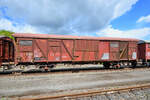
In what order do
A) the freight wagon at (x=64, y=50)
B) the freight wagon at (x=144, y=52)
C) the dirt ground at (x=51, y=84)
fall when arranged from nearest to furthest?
the dirt ground at (x=51, y=84)
the freight wagon at (x=64, y=50)
the freight wagon at (x=144, y=52)

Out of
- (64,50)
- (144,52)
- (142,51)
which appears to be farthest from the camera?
(142,51)

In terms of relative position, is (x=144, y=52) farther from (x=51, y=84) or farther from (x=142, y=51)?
(x=51, y=84)

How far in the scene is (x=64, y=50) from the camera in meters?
9.32

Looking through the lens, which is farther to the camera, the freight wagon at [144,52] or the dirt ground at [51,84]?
the freight wagon at [144,52]

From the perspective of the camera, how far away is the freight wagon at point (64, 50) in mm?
8412

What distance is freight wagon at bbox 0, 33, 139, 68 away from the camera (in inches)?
331

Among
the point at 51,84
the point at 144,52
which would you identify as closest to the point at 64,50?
the point at 51,84

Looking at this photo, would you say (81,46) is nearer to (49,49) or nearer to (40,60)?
(49,49)

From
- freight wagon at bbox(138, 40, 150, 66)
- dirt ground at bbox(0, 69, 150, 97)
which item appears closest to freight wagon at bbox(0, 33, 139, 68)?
freight wagon at bbox(138, 40, 150, 66)

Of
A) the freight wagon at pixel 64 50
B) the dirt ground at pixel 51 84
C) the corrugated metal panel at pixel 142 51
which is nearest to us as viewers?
the dirt ground at pixel 51 84

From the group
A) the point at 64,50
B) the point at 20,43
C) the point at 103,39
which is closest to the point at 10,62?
the point at 20,43

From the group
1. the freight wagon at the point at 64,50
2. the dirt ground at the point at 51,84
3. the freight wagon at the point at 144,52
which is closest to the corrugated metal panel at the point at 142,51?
the freight wagon at the point at 144,52

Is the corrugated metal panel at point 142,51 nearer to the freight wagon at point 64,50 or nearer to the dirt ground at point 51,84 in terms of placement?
the freight wagon at point 64,50

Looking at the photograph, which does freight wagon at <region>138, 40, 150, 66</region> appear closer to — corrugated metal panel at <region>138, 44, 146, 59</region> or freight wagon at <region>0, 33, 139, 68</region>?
corrugated metal panel at <region>138, 44, 146, 59</region>
